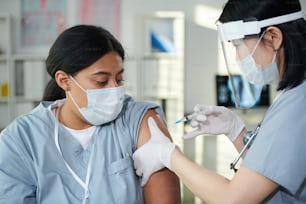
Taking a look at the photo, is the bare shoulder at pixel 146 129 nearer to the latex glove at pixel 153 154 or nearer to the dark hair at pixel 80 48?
the latex glove at pixel 153 154

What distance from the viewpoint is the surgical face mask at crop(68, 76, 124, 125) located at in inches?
59.9

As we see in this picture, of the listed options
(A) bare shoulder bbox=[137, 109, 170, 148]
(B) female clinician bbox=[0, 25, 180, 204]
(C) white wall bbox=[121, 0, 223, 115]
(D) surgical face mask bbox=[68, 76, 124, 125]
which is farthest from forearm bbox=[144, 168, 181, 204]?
(C) white wall bbox=[121, 0, 223, 115]

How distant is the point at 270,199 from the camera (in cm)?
114

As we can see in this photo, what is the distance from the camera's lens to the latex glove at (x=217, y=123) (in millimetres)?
1477

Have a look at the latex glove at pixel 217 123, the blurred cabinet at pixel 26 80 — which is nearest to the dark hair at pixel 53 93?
the latex glove at pixel 217 123

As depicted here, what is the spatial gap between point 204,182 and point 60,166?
1.87ft

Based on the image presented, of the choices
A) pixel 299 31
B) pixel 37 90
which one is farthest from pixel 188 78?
pixel 299 31

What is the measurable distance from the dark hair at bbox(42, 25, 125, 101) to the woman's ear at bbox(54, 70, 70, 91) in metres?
0.02

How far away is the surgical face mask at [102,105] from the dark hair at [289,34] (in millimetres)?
598

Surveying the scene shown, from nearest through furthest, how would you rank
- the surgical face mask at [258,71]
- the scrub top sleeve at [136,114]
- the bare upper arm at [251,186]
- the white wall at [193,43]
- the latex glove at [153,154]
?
1. the bare upper arm at [251,186]
2. the surgical face mask at [258,71]
3. the latex glove at [153,154]
4. the scrub top sleeve at [136,114]
5. the white wall at [193,43]

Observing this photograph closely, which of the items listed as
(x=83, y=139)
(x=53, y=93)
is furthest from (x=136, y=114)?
(x=53, y=93)

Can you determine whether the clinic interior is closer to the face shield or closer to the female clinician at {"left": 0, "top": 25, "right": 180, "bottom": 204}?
the female clinician at {"left": 0, "top": 25, "right": 180, "bottom": 204}

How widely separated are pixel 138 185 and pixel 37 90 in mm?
2451

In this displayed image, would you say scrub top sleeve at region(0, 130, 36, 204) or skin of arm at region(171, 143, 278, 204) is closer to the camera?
skin of arm at region(171, 143, 278, 204)
